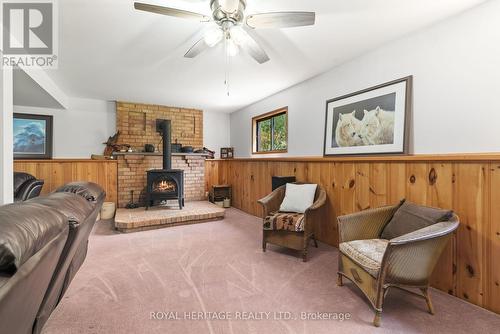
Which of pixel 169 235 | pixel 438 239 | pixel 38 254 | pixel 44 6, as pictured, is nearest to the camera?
pixel 38 254

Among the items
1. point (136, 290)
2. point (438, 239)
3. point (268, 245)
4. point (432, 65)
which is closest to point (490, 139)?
point (432, 65)

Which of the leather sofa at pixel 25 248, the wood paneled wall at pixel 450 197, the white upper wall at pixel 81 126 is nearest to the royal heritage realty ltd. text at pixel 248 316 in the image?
the leather sofa at pixel 25 248

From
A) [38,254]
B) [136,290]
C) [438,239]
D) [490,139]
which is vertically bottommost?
[136,290]

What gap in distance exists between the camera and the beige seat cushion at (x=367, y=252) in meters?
1.64

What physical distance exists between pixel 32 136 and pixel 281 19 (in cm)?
518

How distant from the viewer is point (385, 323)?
156cm

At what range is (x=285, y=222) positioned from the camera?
260 cm

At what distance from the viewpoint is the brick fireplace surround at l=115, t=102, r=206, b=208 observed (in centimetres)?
494

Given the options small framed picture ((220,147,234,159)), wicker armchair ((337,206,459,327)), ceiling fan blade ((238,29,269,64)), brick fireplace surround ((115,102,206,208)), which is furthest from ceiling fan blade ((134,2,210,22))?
small framed picture ((220,147,234,159))

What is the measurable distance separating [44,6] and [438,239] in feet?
11.2

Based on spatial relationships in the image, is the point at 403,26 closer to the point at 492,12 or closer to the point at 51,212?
the point at 492,12

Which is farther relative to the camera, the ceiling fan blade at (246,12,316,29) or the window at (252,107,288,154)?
the window at (252,107,288,154)

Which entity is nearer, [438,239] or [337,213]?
[438,239]

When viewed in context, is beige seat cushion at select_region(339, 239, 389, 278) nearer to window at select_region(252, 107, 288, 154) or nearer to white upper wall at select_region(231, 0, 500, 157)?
white upper wall at select_region(231, 0, 500, 157)
